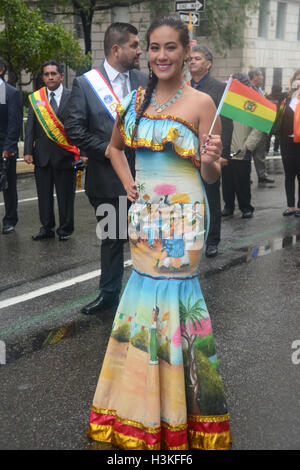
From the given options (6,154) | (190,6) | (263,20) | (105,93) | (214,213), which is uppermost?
(263,20)

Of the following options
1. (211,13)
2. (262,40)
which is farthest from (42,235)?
(262,40)

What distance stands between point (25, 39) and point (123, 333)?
11.9m

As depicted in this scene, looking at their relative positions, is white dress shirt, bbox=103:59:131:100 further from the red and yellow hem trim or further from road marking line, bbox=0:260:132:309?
the red and yellow hem trim

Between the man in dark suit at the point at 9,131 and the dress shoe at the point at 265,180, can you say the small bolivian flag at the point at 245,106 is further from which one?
the dress shoe at the point at 265,180

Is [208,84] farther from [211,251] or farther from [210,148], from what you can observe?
[210,148]

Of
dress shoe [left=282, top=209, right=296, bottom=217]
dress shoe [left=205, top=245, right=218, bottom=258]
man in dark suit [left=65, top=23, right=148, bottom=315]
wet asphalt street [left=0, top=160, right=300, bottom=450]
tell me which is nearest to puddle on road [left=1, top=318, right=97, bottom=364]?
wet asphalt street [left=0, top=160, right=300, bottom=450]

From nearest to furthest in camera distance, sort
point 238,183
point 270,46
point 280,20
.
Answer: point 238,183, point 270,46, point 280,20

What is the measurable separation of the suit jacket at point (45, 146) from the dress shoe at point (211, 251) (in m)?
1.91

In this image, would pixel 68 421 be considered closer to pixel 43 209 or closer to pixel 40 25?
pixel 43 209

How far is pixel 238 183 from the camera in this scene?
814cm

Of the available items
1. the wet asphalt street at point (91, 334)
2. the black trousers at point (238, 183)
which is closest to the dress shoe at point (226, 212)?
the black trousers at point (238, 183)

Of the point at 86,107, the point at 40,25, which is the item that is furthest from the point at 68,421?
the point at 40,25

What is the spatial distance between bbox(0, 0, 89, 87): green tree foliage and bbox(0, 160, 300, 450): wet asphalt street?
299 inches

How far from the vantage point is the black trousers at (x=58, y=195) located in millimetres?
7000
